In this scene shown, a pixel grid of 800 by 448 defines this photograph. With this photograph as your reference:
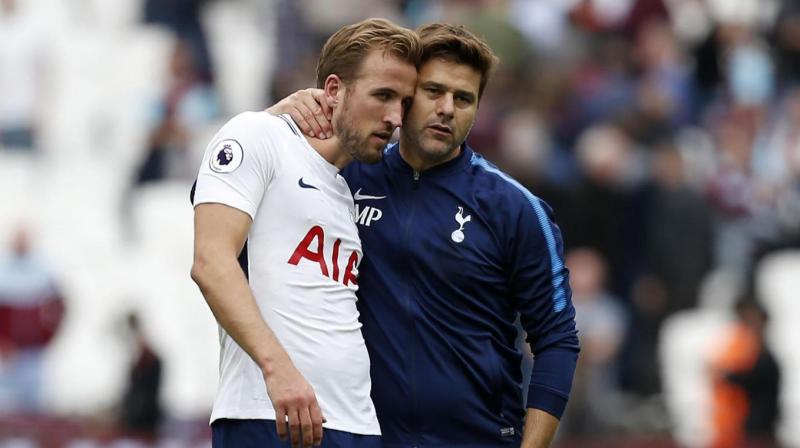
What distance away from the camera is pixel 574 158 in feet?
49.9

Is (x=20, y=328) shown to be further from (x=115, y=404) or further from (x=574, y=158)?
(x=574, y=158)

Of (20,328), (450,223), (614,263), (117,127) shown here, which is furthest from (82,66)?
(450,223)

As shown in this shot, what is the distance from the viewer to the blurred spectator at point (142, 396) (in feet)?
43.8

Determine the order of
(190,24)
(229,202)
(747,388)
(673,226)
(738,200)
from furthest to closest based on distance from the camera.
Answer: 1. (190,24)
2. (738,200)
3. (673,226)
4. (747,388)
5. (229,202)

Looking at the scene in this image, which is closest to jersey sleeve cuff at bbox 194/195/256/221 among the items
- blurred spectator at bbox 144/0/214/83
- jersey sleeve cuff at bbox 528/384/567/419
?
jersey sleeve cuff at bbox 528/384/567/419

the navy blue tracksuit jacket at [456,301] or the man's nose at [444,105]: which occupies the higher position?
the man's nose at [444,105]

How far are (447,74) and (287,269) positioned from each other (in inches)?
37.3

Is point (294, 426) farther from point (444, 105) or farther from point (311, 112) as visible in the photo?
point (444, 105)

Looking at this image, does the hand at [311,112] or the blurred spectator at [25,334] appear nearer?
the hand at [311,112]

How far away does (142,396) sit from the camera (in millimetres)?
13492

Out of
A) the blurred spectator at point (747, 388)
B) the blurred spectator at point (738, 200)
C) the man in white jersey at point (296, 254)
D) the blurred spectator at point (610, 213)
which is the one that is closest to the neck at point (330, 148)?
the man in white jersey at point (296, 254)

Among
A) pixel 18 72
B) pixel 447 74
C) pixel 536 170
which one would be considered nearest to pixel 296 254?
pixel 447 74

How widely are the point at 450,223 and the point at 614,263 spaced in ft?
26.0

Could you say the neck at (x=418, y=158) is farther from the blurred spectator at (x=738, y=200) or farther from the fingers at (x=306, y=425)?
the blurred spectator at (x=738, y=200)
